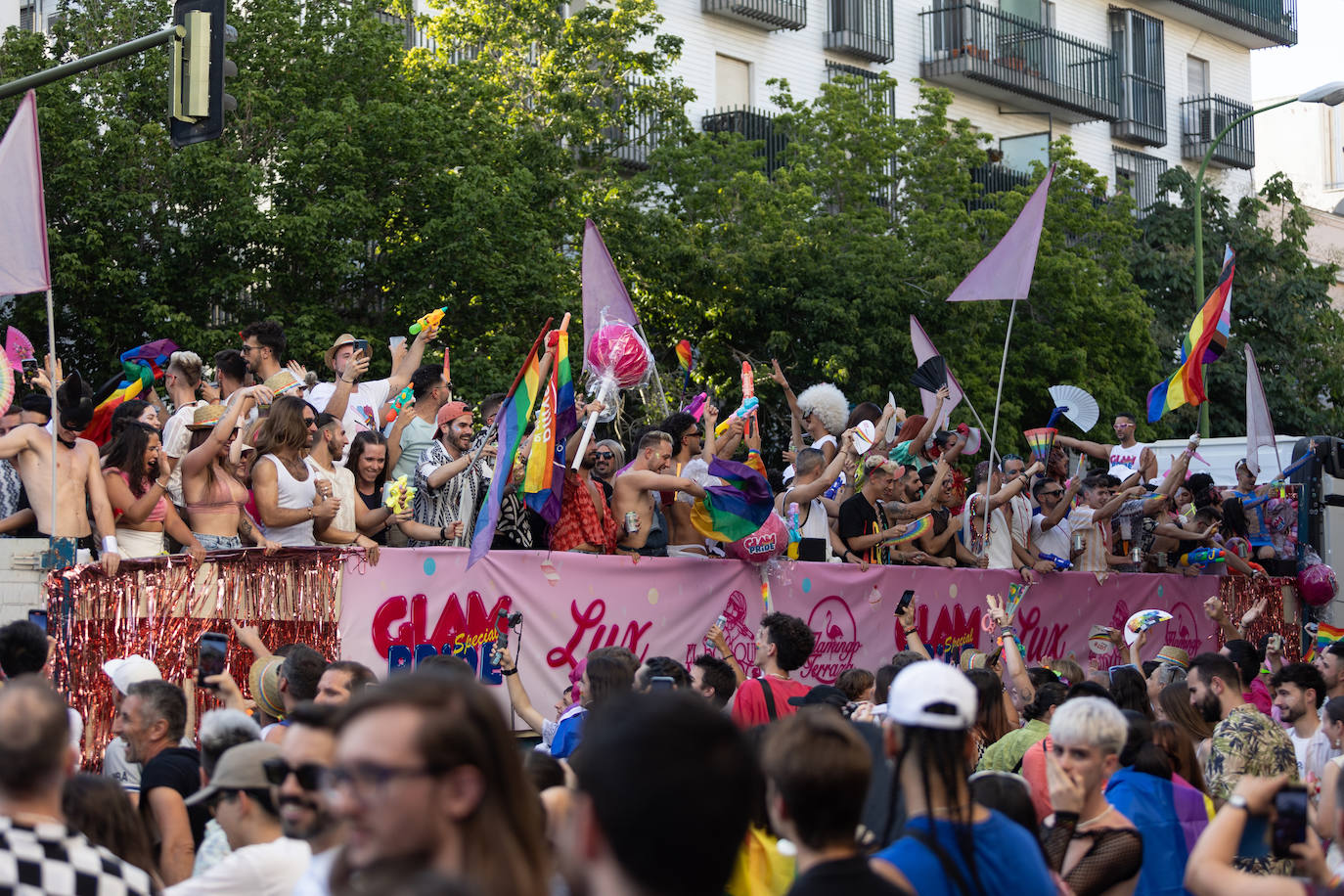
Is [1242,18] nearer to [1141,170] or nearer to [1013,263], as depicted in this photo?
[1141,170]

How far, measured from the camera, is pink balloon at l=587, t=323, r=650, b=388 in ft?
35.7

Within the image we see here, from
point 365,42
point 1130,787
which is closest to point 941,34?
point 365,42

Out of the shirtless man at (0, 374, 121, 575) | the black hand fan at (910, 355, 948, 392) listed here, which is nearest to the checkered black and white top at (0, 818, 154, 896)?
the shirtless man at (0, 374, 121, 575)

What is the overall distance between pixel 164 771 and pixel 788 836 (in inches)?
110

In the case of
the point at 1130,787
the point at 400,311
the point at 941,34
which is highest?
the point at 941,34

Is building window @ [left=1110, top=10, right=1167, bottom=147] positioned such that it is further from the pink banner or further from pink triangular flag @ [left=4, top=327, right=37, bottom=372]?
pink triangular flag @ [left=4, top=327, right=37, bottom=372]

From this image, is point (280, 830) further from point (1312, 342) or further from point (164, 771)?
point (1312, 342)

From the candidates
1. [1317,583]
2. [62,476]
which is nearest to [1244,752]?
[62,476]

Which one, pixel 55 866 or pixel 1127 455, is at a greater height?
pixel 1127 455

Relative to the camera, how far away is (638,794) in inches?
108

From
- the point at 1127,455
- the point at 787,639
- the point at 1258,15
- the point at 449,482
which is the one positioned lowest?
the point at 787,639

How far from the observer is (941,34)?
119ft

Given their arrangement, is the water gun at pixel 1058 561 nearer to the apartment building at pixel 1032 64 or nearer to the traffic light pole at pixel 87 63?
the traffic light pole at pixel 87 63

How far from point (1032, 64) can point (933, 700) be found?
1409 inches
